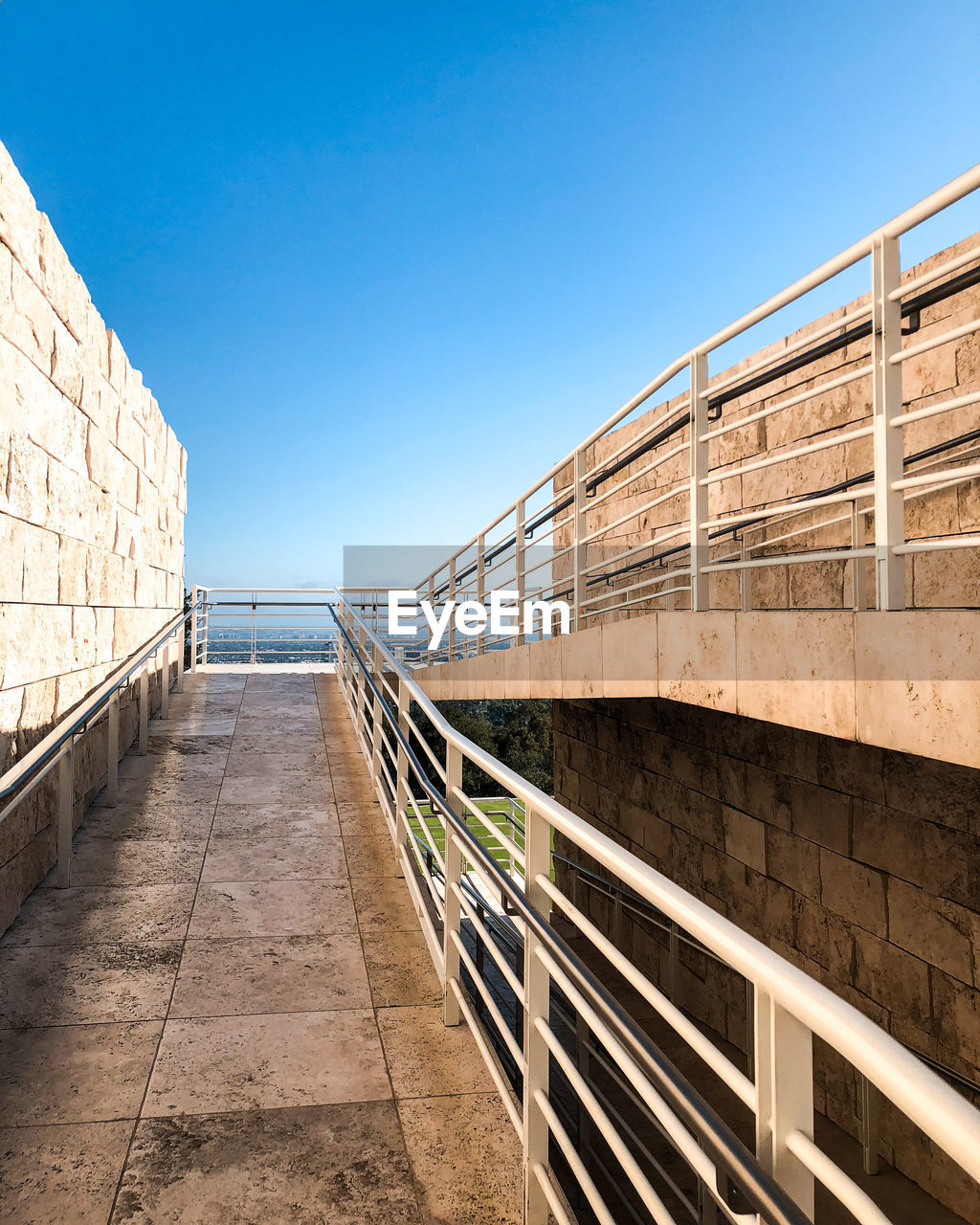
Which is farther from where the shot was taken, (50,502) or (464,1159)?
(50,502)

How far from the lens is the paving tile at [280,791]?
5996mm

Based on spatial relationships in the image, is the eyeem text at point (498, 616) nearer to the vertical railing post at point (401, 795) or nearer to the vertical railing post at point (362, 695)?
the vertical railing post at point (362, 695)

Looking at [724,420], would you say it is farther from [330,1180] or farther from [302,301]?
[302,301]

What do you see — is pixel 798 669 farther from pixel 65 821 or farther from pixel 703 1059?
pixel 65 821

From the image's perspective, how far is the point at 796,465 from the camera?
18.7ft

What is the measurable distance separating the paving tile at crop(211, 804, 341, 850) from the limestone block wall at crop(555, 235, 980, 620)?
2655 millimetres

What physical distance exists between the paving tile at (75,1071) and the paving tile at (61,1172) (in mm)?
67

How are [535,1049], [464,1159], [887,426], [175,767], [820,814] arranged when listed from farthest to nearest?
[175,767] < [820,814] < [887,426] < [464,1159] < [535,1049]

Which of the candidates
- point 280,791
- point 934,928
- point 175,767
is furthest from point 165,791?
point 934,928

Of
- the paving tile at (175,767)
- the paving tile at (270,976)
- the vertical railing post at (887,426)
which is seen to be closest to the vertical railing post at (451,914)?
the paving tile at (270,976)

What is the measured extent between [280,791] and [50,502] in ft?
9.26

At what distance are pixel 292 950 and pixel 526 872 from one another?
209 cm

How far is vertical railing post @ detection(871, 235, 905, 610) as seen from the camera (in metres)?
2.65

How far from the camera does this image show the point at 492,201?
19.8 metres
